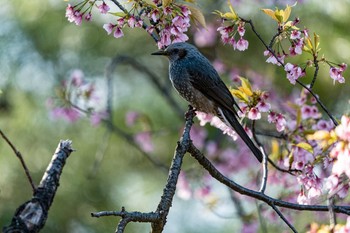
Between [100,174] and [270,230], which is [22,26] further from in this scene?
[270,230]

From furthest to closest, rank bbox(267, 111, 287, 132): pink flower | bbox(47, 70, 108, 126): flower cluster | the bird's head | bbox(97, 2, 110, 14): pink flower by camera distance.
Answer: bbox(47, 70, 108, 126): flower cluster < the bird's head < bbox(267, 111, 287, 132): pink flower < bbox(97, 2, 110, 14): pink flower

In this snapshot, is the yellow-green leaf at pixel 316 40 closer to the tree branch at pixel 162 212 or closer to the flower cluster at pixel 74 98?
the tree branch at pixel 162 212

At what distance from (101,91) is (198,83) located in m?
1.59

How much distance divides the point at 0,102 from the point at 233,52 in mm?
1769

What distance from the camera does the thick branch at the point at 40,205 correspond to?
2303mm

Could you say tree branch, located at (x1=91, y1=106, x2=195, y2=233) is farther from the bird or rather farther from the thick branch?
the bird

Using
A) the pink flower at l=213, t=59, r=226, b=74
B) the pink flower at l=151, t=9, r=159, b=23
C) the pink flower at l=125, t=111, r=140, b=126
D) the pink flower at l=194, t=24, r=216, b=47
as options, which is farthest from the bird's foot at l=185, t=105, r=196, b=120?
the pink flower at l=194, t=24, r=216, b=47

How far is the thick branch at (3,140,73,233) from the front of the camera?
2303 millimetres

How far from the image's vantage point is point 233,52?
5.50 metres

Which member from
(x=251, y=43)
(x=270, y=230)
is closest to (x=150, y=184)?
(x=270, y=230)

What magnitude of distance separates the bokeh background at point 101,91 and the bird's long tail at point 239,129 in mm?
1397

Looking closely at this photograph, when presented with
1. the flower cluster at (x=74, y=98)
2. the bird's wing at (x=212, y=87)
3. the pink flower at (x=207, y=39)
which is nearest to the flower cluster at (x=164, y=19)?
the bird's wing at (x=212, y=87)

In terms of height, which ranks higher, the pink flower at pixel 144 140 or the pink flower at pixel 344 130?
the pink flower at pixel 144 140

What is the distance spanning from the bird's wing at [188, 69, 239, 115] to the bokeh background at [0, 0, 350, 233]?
1341 mm
